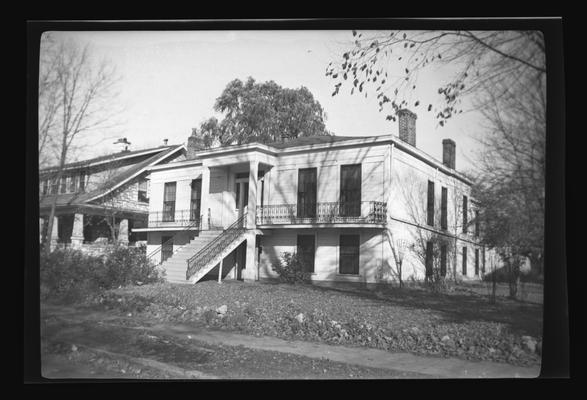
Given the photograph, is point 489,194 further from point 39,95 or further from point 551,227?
point 39,95

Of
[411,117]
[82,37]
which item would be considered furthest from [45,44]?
[411,117]

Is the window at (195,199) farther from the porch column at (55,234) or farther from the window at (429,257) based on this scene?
the window at (429,257)

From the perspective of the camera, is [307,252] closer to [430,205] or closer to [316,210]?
[316,210]

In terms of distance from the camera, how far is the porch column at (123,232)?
782 centimetres

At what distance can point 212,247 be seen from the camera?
9758mm

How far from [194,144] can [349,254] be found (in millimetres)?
3198

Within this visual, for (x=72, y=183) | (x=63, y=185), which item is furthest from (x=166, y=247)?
(x=63, y=185)

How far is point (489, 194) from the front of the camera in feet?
22.2

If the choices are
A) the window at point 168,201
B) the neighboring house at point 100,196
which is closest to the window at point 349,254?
the window at point 168,201

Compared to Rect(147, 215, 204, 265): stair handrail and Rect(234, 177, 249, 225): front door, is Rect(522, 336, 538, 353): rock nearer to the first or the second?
Rect(147, 215, 204, 265): stair handrail

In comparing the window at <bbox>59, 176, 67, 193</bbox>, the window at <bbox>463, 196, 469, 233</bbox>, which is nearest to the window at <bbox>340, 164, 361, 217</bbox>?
the window at <bbox>463, 196, 469, 233</bbox>

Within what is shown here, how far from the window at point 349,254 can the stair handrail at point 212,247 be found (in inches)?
92.5

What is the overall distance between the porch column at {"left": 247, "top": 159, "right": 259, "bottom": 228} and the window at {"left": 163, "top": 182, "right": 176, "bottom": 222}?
156cm

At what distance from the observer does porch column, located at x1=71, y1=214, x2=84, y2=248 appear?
23.6 feet
